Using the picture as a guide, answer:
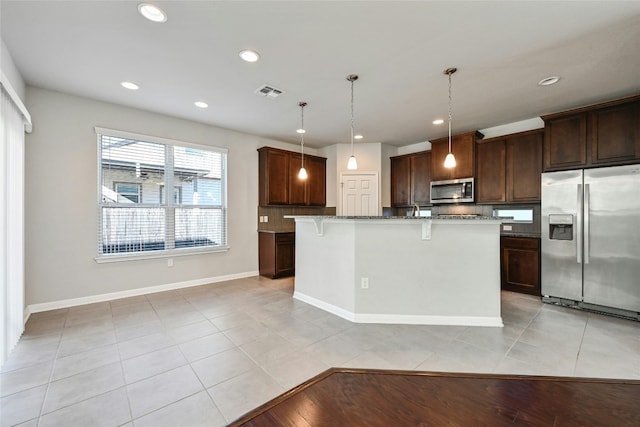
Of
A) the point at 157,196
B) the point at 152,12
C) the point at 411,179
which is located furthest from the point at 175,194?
the point at 411,179

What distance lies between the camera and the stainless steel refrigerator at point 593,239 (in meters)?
3.17

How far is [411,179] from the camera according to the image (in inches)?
228

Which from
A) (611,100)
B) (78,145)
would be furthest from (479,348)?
(78,145)

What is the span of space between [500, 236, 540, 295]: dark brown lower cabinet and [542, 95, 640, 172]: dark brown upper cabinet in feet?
3.75

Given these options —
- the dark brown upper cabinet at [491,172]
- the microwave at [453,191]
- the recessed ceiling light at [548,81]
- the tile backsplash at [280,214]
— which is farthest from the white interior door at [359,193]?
the recessed ceiling light at [548,81]

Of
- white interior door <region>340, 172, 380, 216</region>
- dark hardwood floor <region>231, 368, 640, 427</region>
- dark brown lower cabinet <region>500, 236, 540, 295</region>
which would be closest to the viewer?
dark hardwood floor <region>231, 368, 640, 427</region>

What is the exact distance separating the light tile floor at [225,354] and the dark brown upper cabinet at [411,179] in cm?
272

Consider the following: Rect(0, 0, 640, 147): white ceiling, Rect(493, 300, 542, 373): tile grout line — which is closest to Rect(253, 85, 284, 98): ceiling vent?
Rect(0, 0, 640, 147): white ceiling

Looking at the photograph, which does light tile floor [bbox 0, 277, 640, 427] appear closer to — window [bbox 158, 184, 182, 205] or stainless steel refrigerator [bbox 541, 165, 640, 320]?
stainless steel refrigerator [bbox 541, 165, 640, 320]

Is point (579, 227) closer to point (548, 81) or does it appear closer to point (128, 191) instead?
point (548, 81)

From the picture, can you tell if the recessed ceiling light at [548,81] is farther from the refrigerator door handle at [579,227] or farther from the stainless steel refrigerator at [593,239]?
the refrigerator door handle at [579,227]

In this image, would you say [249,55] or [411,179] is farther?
[411,179]

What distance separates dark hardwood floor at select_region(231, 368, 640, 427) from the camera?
0.91 meters

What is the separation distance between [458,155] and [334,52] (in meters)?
3.40
